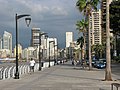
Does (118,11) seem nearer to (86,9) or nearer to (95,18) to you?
(86,9)

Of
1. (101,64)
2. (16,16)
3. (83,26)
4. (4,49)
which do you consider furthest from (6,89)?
(4,49)

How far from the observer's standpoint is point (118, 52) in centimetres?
12725

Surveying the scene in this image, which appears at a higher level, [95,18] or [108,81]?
[95,18]

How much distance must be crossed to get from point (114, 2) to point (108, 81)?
3961 centimetres

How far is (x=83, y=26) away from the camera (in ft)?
246

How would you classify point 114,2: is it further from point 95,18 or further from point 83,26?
point 95,18

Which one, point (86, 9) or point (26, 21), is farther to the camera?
point (86, 9)

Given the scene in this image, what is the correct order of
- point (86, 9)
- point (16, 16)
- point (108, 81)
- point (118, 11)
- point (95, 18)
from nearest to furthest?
point (108, 81)
point (16, 16)
point (86, 9)
point (118, 11)
point (95, 18)

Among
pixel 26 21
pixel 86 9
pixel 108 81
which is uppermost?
pixel 86 9

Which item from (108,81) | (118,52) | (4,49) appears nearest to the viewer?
(108,81)

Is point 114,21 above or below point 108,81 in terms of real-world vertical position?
above

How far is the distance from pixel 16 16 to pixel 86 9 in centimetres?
2553

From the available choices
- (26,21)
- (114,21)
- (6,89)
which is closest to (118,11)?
(114,21)

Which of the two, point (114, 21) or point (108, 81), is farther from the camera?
point (114, 21)
